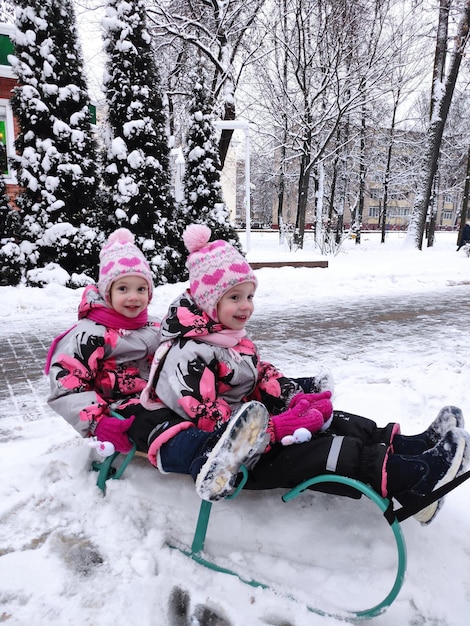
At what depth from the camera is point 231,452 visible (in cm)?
174

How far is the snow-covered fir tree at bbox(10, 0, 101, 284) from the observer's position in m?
8.55

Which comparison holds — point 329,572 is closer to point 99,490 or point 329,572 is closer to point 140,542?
point 140,542

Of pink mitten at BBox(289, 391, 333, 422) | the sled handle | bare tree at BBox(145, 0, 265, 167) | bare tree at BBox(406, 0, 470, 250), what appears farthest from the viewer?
bare tree at BBox(406, 0, 470, 250)

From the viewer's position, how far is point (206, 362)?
2.19m

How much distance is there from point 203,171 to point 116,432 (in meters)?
9.18

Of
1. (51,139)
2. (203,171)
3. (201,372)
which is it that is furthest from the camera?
(203,171)

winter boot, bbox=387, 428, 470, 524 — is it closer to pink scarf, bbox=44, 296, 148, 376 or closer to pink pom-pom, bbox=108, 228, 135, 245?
pink scarf, bbox=44, 296, 148, 376

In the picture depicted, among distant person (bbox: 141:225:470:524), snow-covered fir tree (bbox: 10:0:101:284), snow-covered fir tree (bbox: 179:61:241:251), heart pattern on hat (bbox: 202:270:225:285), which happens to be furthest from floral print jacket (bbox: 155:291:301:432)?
snow-covered fir tree (bbox: 179:61:241:251)

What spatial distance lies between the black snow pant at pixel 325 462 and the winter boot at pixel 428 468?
2.0 inches

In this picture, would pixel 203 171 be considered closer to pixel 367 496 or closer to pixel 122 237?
pixel 122 237

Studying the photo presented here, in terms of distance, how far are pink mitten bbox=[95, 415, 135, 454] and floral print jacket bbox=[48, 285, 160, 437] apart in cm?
8

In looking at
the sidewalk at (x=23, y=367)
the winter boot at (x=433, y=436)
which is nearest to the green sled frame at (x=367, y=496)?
the winter boot at (x=433, y=436)

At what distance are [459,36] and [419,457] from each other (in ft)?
59.5

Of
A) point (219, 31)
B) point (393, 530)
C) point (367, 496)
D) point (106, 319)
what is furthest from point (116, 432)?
point (219, 31)
